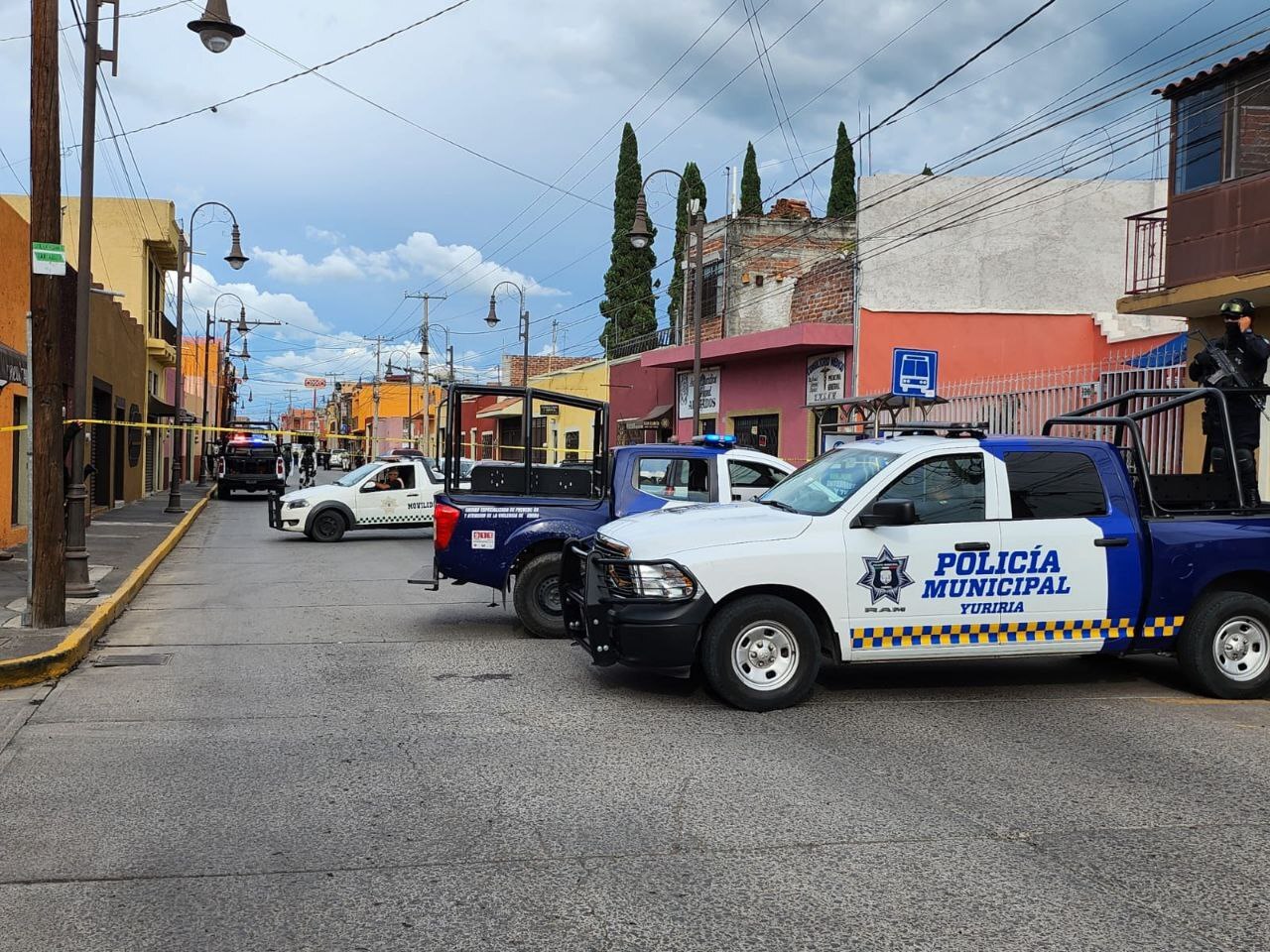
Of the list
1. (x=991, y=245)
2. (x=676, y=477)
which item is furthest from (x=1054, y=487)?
(x=991, y=245)

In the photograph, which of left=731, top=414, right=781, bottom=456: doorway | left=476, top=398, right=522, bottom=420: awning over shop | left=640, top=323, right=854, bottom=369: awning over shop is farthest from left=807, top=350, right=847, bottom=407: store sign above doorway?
left=476, top=398, right=522, bottom=420: awning over shop

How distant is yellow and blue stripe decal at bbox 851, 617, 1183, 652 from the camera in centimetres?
730

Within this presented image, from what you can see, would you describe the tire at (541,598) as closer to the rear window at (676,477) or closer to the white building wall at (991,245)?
the rear window at (676,477)

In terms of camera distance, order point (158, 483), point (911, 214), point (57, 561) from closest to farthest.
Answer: point (57, 561) < point (911, 214) < point (158, 483)

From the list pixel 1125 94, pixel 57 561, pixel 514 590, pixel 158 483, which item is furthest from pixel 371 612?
pixel 158 483

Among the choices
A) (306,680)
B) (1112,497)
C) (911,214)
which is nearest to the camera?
(1112,497)

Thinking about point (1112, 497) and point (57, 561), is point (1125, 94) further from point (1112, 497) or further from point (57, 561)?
point (57, 561)

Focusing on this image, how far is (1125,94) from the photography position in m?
15.0

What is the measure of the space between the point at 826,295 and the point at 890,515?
20.1m

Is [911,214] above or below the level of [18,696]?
above

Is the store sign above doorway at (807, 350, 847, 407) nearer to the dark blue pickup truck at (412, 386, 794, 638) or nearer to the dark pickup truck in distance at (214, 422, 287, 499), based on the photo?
the dark blue pickup truck at (412, 386, 794, 638)

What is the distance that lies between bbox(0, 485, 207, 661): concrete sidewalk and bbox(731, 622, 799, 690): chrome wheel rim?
531 cm

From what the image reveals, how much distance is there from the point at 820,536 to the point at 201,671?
15.9 feet

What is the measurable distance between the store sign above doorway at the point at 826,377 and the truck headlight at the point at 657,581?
59.6 feet
